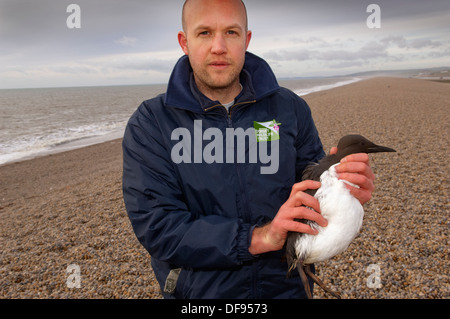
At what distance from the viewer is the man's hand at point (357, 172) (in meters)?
2.02

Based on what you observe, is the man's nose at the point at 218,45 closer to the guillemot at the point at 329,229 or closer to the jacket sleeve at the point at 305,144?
the jacket sleeve at the point at 305,144

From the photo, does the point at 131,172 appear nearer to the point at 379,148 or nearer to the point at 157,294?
the point at 379,148

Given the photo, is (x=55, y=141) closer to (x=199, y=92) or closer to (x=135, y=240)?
(x=135, y=240)

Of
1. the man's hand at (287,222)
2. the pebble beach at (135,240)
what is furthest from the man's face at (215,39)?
the pebble beach at (135,240)

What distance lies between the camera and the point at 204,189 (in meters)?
2.10

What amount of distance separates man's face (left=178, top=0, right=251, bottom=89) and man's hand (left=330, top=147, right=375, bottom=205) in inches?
39.5

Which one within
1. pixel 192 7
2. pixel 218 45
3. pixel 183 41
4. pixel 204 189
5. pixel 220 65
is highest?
pixel 192 7

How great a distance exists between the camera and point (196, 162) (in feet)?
6.95

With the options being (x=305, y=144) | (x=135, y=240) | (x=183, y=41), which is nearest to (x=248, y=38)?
(x=183, y=41)

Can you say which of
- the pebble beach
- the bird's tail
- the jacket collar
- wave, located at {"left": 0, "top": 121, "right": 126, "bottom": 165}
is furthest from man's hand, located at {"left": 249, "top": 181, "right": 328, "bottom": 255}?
wave, located at {"left": 0, "top": 121, "right": 126, "bottom": 165}

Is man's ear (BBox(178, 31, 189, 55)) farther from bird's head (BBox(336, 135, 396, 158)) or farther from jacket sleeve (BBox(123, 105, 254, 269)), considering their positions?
bird's head (BBox(336, 135, 396, 158))

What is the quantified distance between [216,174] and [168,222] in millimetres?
472
